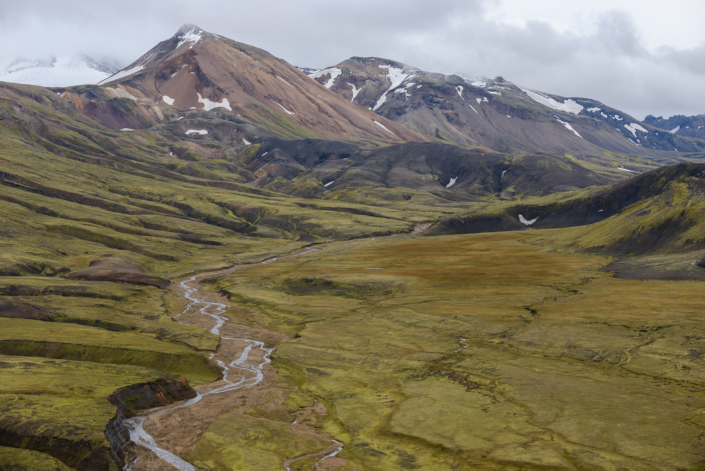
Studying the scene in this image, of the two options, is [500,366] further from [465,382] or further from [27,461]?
[27,461]

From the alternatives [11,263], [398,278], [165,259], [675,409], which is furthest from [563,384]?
[165,259]

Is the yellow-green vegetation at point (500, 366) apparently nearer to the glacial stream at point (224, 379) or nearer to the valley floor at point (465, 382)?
the valley floor at point (465, 382)

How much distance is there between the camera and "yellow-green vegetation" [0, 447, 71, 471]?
28.7 m

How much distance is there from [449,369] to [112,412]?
34894 millimetres

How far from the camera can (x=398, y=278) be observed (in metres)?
122

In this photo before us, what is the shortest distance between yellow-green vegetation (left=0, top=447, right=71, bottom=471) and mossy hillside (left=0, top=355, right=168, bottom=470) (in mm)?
60

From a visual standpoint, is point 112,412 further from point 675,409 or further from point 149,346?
point 675,409

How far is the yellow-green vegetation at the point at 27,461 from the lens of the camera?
2872 cm

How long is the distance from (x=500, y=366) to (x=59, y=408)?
141ft

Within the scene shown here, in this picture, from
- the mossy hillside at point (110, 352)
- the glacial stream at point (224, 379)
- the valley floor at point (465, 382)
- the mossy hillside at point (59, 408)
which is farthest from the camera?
the mossy hillside at point (110, 352)

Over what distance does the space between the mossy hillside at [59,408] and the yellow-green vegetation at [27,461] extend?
60mm

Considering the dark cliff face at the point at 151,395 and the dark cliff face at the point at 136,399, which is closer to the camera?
the dark cliff face at the point at 136,399

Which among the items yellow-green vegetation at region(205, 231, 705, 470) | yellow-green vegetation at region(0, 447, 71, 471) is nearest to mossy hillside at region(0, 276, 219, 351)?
yellow-green vegetation at region(205, 231, 705, 470)

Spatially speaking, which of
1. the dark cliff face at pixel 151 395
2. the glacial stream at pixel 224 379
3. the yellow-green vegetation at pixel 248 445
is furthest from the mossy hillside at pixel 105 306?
the yellow-green vegetation at pixel 248 445
